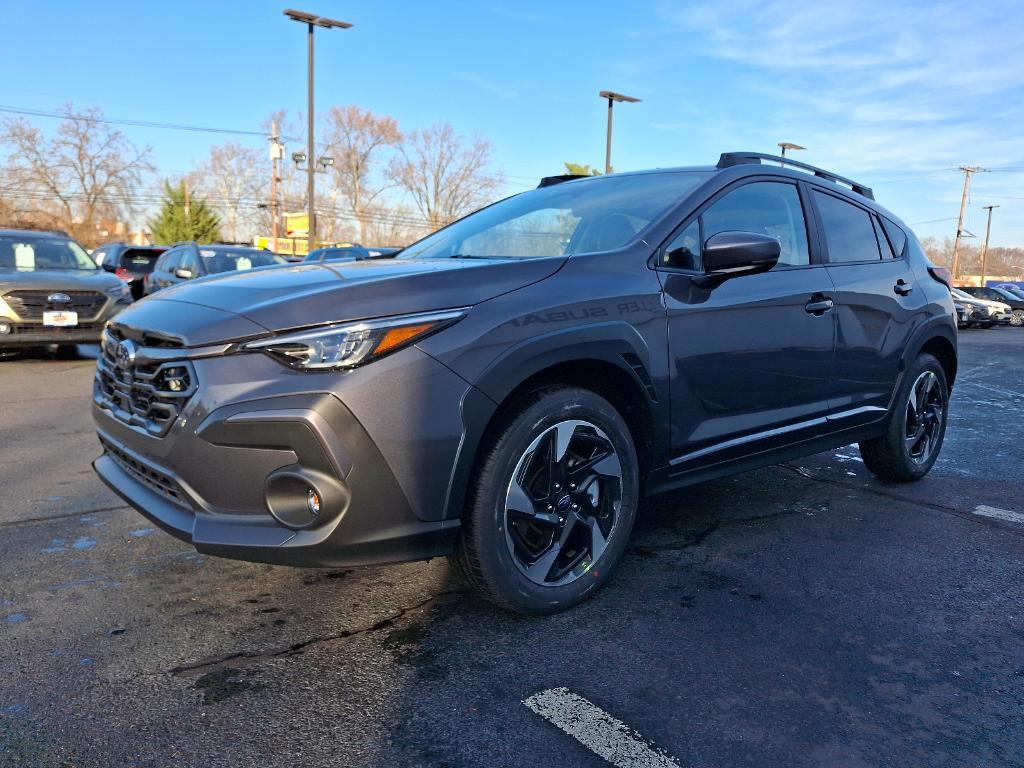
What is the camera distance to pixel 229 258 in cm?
1229

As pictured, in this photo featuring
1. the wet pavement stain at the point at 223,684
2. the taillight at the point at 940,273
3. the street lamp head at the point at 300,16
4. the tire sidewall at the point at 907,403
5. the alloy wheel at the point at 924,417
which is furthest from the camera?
the street lamp head at the point at 300,16

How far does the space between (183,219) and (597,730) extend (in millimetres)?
55247

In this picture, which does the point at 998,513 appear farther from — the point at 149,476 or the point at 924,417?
the point at 149,476

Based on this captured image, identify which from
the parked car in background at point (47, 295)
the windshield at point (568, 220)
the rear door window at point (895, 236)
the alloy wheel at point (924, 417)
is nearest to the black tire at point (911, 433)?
the alloy wheel at point (924, 417)

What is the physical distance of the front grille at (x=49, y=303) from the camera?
8633 mm

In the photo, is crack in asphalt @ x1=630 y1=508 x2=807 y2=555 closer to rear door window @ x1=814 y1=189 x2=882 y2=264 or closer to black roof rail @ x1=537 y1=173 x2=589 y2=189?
rear door window @ x1=814 y1=189 x2=882 y2=264

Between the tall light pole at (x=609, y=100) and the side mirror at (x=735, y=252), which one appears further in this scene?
the tall light pole at (x=609, y=100)

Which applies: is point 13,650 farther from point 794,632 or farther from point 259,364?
point 794,632

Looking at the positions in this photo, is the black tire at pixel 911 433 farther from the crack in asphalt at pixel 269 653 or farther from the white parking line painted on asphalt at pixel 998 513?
the crack in asphalt at pixel 269 653

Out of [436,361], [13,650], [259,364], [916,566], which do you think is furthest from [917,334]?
[13,650]

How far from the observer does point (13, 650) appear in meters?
2.39

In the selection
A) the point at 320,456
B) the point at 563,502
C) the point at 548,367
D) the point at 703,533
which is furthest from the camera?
the point at 703,533

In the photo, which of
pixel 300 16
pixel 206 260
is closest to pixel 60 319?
pixel 206 260

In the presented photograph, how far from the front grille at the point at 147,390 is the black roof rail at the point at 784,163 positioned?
251 cm
